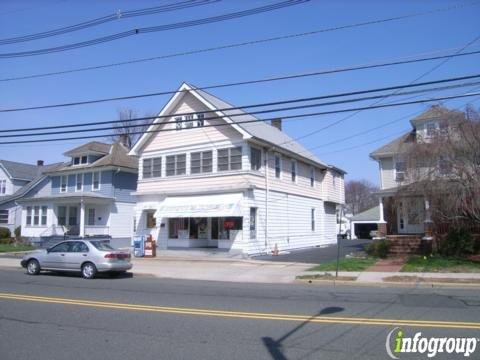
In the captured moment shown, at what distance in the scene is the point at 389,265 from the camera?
19953mm

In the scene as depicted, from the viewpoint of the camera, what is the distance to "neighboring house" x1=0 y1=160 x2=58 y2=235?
44844mm

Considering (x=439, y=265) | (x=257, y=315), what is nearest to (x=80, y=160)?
(x=439, y=265)

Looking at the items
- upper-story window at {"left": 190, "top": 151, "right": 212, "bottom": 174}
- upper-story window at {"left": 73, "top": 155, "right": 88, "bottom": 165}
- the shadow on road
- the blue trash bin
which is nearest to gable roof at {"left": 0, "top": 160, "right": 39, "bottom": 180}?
upper-story window at {"left": 73, "top": 155, "right": 88, "bottom": 165}

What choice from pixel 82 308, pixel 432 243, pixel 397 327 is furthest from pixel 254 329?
pixel 432 243

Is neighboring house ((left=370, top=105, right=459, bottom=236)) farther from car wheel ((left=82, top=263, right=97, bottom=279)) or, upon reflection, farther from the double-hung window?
the double-hung window

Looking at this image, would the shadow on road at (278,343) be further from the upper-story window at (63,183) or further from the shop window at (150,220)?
the upper-story window at (63,183)

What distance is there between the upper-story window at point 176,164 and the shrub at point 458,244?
49.7 feet

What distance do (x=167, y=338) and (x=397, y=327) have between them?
4.11 metres

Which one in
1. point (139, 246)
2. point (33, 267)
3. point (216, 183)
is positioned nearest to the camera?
point (33, 267)

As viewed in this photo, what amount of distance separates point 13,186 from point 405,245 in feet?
132

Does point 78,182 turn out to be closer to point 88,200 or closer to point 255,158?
point 88,200

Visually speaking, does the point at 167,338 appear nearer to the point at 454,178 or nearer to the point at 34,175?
the point at 454,178

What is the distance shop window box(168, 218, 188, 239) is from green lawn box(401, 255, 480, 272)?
13258 mm

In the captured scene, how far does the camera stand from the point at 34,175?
50406 millimetres
